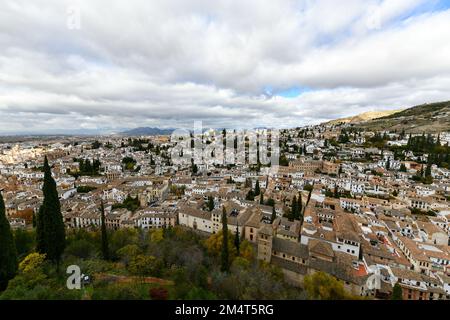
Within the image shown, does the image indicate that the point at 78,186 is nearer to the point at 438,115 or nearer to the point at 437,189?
the point at 437,189

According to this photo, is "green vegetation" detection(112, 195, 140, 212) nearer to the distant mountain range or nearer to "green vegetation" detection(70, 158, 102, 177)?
"green vegetation" detection(70, 158, 102, 177)

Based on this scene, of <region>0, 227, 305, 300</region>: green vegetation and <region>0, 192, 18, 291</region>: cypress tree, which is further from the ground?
<region>0, 192, 18, 291</region>: cypress tree

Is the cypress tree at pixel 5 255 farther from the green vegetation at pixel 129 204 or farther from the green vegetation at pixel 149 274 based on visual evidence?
the green vegetation at pixel 129 204

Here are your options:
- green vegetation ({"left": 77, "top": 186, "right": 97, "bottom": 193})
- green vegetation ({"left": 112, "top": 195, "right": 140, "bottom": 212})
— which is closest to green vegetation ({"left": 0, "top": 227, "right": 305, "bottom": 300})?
green vegetation ({"left": 112, "top": 195, "right": 140, "bottom": 212})

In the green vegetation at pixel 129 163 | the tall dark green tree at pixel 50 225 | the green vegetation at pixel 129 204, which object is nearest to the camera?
the tall dark green tree at pixel 50 225

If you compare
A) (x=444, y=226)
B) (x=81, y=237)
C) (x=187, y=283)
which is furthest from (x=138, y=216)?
(x=444, y=226)

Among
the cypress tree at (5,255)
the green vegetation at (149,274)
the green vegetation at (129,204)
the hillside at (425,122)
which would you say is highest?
the hillside at (425,122)

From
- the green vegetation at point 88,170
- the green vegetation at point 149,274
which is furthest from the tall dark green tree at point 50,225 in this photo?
the green vegetation at point 88,170
